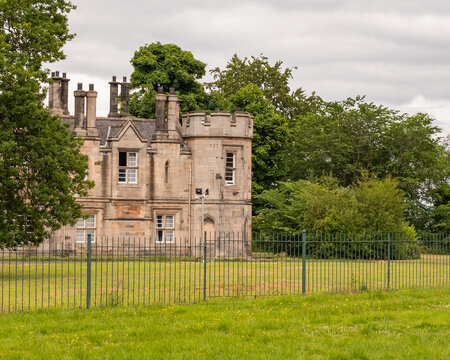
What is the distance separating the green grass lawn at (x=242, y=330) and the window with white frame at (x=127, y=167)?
26829mm

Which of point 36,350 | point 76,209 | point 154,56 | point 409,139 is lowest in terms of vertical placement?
point 36,350

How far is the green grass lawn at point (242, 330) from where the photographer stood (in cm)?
1358

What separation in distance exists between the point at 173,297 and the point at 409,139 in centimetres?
4096

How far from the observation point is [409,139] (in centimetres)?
5859

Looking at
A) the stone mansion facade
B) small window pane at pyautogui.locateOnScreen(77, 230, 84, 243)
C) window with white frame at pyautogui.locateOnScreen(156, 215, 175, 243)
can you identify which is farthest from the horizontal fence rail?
small window pane at pyautogui.locateOnScreen(77, 230, 84, 243)

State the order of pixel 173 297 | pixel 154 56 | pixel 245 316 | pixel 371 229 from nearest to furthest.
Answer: pixel 245 316
pixel 173 297
pixel 371 229
pixel 154 56

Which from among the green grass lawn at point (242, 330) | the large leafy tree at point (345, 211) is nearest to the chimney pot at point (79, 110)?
the large leafy tree at point (345, 211)

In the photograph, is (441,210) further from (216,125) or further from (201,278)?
(201,278)

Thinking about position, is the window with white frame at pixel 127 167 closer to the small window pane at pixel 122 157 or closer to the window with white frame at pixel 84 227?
the small window pane at pixel 122 157

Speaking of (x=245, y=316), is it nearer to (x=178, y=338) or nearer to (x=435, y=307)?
(x=178, y=338)

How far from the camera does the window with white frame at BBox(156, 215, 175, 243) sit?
46.2 metres

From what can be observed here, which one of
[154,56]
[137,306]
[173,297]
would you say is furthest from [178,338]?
[154,56]

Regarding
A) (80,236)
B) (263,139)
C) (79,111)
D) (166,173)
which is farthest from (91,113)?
(263,139)

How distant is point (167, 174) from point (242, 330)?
104ft
